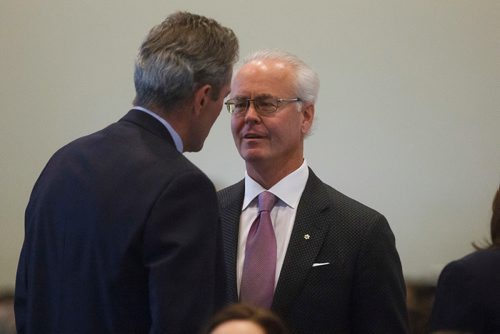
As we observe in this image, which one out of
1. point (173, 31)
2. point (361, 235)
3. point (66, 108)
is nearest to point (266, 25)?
point (66, 108)

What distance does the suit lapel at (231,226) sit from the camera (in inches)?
133

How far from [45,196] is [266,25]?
292cm

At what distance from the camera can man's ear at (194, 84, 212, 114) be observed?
2763 millimetres

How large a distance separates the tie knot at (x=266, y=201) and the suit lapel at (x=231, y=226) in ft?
0.29

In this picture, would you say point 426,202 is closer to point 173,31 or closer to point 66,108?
point 66,108

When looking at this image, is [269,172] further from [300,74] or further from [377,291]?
[377,291]

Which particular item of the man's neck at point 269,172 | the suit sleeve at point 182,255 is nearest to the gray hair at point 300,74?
the man's neck at point 269,172

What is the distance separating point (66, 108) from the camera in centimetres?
563

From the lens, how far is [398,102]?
5.38 metres

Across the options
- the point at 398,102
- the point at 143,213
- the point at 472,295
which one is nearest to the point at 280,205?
the point at 472,295

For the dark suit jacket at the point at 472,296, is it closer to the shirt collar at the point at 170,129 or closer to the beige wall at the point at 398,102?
the shirt collar at the point at 170,129

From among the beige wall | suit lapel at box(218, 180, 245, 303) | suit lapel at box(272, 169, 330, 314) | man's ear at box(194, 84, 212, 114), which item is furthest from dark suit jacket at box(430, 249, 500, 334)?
the beige wall

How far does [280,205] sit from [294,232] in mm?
147

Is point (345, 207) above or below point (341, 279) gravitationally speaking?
above
